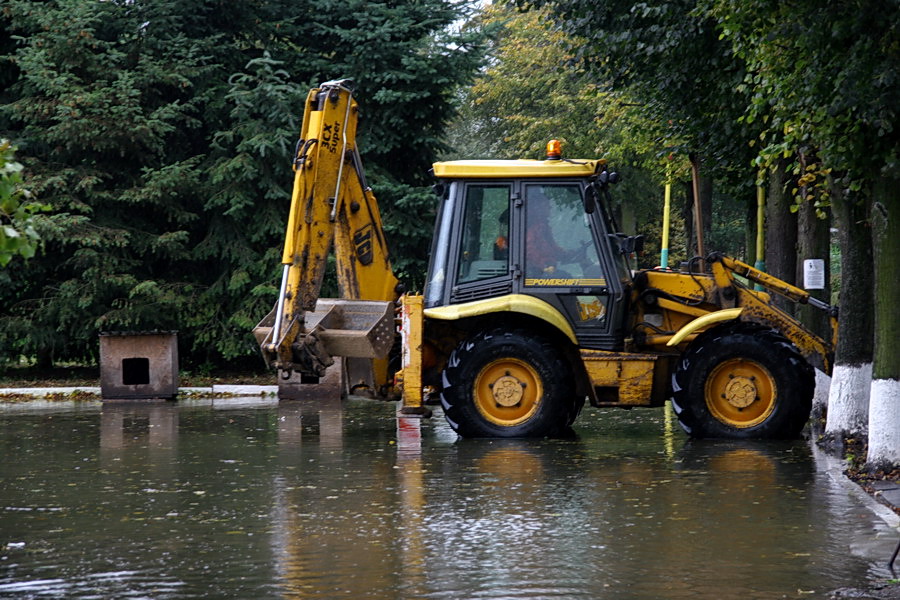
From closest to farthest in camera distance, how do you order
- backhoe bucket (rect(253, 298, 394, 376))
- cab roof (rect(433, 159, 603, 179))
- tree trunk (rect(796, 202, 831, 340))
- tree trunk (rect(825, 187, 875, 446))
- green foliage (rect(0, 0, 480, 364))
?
tree trunk (rect(825, 187, 875, 446)), backhoe bucket (rect(253, 298, 394, 376)), cab roof (rect(433, 159, 603, 179)), tree trunk (rect(796, 202, 831, 340)), green foliage (rect(0, 0, 480, 364))

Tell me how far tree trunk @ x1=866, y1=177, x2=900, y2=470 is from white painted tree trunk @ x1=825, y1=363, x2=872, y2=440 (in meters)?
1.70

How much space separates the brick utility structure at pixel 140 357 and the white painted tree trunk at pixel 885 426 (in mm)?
13364

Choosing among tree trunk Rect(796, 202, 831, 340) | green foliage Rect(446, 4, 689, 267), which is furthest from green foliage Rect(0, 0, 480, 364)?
tree trunk Rect(796, 202, 831, 340)

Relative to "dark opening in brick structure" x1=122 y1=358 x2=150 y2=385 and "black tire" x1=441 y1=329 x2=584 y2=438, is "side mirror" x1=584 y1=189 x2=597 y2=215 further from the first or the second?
"dark opening in brick structure" x1=122 y1=358 x2=150 y2=385

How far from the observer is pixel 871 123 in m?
11.0

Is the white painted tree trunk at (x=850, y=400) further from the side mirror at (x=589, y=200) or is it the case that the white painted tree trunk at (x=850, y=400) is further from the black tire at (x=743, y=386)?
the side mirror at (x=589, y=200)

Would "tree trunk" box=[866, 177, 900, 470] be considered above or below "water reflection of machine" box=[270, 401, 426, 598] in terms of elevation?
above

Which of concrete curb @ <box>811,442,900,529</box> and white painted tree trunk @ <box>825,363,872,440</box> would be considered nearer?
concrete curb @ <box>811,442,900,529</box>

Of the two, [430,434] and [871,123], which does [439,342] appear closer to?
[430,434]

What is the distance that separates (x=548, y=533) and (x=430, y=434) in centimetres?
688

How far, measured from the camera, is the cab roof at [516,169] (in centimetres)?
1509

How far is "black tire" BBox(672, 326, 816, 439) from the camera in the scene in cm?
1440

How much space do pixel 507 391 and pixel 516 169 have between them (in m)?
2.44

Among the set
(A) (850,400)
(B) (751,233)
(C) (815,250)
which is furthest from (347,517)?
(B) (751,233)
